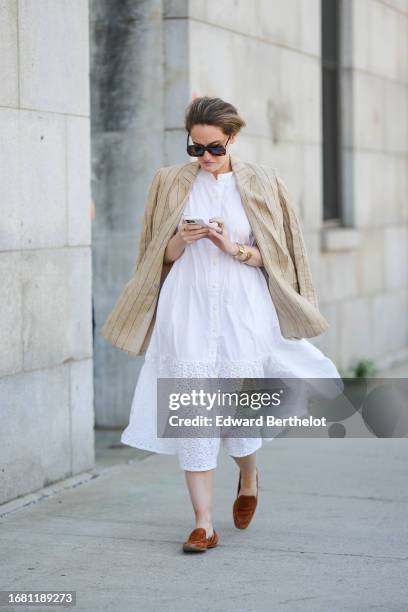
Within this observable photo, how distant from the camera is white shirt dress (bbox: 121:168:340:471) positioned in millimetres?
5723

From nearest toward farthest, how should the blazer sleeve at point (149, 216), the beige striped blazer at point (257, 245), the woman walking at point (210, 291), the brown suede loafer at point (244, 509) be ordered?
the woman walking at point (210, 291), the beige striped blazer at point (257, 245), the blazer sleeve at point (149, 216), the brown suede loafer at point (244, 509)

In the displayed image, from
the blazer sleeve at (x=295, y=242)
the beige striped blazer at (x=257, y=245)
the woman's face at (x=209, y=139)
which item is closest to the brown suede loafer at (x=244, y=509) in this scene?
the beige striped blazer at (x=257, y=245)

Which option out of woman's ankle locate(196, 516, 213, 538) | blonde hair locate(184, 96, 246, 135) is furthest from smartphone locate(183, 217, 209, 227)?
woman's ankle locate(196, 516, 213, 538)

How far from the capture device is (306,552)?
5.74 metres

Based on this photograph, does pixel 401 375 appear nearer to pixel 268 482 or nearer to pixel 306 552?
pixel 268 482

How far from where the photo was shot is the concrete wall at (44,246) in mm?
6652

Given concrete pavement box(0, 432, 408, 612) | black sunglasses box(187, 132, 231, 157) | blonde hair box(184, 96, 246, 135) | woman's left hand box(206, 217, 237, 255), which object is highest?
blonde hair box(184, 96, 246, 135)

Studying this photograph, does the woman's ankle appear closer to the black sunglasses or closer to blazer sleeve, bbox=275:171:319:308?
blazer sleeve, bbox=275:171:319:308

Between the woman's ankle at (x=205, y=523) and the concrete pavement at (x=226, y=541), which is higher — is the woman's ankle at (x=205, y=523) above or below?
above

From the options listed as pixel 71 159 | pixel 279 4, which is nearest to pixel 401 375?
pixel 279 4

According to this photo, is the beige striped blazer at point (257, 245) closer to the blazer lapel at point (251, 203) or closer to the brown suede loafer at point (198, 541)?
the blazer lapel at point (251, 203)

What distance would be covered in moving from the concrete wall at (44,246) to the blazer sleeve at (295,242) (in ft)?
4.92

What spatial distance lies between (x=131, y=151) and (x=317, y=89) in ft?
9.76

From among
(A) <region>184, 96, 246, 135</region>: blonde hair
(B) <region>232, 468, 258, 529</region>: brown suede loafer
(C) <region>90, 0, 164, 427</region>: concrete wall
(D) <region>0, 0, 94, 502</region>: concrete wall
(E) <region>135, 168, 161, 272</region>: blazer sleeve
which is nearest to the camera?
(A) <region>184, 96, 246, 135</region>: blonde hair
